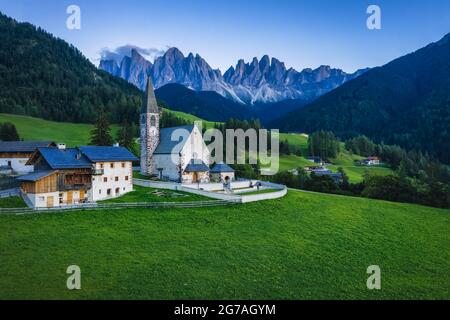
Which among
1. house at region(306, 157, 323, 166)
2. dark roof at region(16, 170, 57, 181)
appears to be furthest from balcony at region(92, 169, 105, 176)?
house at region(306, 157, 323, 166)

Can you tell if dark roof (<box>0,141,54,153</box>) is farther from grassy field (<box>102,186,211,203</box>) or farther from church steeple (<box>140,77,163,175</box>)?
grassy field (<box>102,186,211,203</box>)

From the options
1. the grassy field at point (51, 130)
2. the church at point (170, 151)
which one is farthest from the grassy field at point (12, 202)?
the grassy field at point (51, 130)

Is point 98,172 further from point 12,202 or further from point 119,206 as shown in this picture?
point 12,202

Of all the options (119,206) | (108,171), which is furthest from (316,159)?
(119,206)

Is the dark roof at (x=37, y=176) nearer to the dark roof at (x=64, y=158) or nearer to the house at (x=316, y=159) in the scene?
the dark roof at (x=64, y=158)
